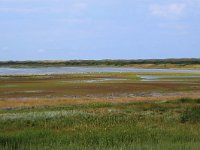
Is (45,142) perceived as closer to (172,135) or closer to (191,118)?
(172,135)

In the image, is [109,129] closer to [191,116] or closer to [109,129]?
[109,129]

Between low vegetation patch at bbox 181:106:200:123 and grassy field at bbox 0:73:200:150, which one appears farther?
low vegetation patch at bbox 181:106:200:123

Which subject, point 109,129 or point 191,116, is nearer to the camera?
point 109,129

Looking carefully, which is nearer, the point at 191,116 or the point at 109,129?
the point at 109,129

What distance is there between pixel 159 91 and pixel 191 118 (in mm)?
25585

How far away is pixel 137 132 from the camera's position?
1692 cm

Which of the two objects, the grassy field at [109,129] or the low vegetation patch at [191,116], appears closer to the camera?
the grassy field at [109,129]

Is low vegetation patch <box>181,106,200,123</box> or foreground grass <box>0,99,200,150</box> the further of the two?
low vegetation patch <box>181,106,200,123</box>

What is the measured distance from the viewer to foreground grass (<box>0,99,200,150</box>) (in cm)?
1380

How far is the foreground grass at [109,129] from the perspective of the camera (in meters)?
13.8

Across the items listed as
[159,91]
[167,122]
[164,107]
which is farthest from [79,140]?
[159,91]

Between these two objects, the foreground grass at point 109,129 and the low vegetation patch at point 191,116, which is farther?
the low vegetation patch at point 191,116

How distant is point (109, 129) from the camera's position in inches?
713

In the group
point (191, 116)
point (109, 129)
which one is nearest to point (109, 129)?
point (109, 129)
